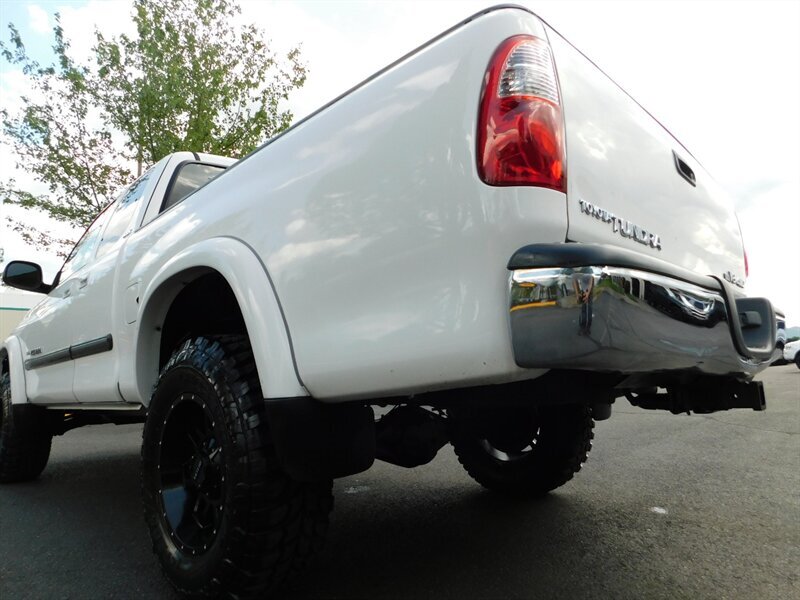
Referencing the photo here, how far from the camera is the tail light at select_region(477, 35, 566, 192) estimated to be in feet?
4.35

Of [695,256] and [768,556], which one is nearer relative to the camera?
[695,256]

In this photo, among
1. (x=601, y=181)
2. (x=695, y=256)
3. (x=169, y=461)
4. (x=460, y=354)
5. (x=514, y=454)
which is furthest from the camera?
(x=514, y=454)

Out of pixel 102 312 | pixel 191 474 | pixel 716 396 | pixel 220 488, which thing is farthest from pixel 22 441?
Answer: pixel 716 396

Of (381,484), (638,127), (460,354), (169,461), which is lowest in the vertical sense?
(381,484)

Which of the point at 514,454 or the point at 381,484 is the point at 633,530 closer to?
the point at 514,454

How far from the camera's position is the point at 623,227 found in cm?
155

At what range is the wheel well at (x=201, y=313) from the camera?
2289 mm

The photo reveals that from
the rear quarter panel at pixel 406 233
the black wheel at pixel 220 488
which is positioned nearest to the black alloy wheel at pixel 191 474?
the black wheel at pixel 220 488

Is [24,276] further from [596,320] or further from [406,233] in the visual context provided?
[596,320]

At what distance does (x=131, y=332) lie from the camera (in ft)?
8.34

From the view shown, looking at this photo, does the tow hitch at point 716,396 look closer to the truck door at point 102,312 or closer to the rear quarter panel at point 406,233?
the rear quarter panel at point 406,233

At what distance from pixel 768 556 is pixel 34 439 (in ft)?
14.3

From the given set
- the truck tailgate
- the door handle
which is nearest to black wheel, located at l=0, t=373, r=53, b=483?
the truck tailgate

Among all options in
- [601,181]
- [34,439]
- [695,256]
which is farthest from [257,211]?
[34,439]
